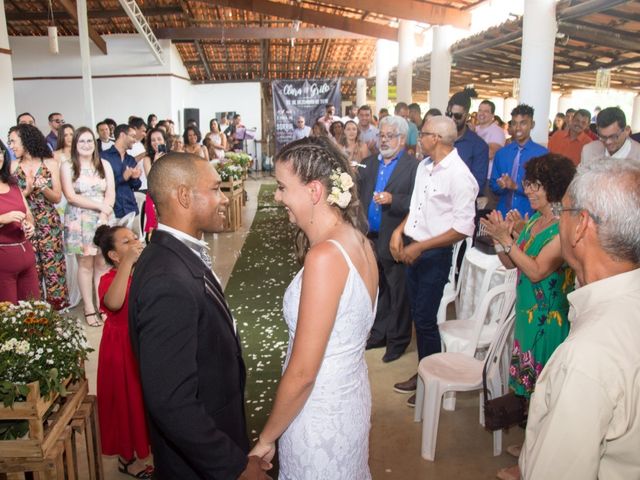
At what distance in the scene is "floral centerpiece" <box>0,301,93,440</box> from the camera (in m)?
1.72

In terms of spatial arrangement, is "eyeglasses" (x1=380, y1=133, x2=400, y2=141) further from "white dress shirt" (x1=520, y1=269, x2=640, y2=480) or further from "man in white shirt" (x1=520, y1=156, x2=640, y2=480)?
"white dress shirt" (x1=520, y1=269, x2=640, y2=480)

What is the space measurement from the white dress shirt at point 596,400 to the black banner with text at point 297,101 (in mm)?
11555

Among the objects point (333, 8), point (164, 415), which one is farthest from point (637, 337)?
point (333, 8)

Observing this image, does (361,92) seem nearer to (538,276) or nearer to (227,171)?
(227,171)

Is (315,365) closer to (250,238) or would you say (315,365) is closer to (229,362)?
(229,362)

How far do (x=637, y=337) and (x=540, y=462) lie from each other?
34cm

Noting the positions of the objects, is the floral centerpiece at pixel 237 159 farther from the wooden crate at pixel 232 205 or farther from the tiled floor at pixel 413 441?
the tiled floor at pixel 413 441

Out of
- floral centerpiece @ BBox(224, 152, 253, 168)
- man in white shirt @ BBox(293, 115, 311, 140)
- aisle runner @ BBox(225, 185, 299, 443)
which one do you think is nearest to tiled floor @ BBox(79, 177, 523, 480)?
aisle runner @ BBox(225, 185, 299, 443)

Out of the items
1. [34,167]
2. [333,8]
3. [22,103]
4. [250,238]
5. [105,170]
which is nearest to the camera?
[34,167]

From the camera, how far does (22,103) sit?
14789mm

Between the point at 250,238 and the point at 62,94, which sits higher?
the point at 62,94

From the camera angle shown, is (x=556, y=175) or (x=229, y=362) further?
(x=556, y=175)

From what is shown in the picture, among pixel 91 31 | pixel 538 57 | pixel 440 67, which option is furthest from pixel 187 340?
pixel 91 31

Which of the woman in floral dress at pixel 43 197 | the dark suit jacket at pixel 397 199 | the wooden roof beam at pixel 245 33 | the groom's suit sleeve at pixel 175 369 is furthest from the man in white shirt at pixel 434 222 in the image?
the wooden roof beam at pixel 245 33
